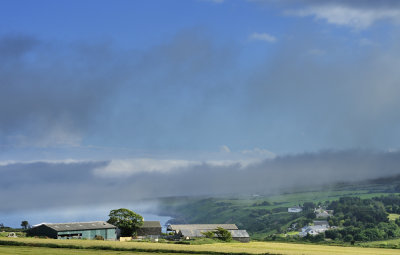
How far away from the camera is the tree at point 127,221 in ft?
503

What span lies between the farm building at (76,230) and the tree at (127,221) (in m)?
2.68

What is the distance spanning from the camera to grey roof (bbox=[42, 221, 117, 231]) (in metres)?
141

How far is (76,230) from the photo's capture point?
14188cm

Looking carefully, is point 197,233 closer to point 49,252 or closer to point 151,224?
point 151,224

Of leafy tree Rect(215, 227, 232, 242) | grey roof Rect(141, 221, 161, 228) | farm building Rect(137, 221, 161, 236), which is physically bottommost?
leafy tree Rect(215, 227, 232, 242)

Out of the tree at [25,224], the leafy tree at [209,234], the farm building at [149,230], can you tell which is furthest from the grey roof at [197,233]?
the tree at [25,224]

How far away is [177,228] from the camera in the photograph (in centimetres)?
16275

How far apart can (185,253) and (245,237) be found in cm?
6003

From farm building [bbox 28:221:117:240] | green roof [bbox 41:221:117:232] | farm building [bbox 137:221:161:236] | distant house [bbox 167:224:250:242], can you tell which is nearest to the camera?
farm building [bbox 28:221:117:240]

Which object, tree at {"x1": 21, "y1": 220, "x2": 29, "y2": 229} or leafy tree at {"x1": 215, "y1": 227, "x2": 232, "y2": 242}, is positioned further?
tree at {"x1": 21, "y1": 220, "x2": 29, "y2": 229}

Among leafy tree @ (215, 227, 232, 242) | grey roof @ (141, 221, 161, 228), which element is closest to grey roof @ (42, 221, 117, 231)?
grey roof @ (141, 221, 161, 228)

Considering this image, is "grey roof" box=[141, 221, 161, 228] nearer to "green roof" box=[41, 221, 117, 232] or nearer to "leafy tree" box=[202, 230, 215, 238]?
"green roof" box=[41, 221, 117, 232]

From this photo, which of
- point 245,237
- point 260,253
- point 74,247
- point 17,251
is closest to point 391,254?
point 260,253

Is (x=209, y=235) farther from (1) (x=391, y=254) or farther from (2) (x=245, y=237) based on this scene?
(1) (x=391, y=254)
